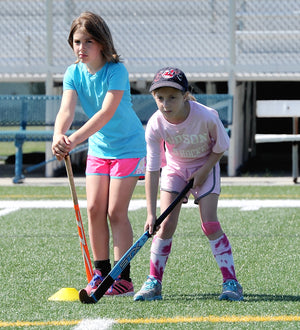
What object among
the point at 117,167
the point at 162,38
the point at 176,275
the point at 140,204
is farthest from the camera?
the point at 162,38

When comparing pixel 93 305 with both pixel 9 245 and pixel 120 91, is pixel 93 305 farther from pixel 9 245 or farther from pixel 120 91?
pixel 9 245

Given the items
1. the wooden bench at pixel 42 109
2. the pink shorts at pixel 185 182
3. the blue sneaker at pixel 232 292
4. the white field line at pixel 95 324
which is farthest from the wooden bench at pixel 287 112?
the white field line at pixel 95 324

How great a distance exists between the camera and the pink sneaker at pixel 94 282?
4.19 m

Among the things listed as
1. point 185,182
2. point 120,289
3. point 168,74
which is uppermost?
point 168,74

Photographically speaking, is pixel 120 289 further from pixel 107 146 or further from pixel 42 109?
pixel 42 109

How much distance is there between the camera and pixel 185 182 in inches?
165

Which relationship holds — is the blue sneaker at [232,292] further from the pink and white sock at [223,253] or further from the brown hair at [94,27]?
Answer: the brown hair at [94,27]

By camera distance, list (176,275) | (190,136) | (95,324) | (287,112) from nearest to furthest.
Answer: (95,324), (190,136), (176,275), (287,112)

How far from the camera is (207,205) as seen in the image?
410 cm

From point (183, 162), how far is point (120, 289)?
29.0 inches

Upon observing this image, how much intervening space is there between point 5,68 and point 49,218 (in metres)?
4.31

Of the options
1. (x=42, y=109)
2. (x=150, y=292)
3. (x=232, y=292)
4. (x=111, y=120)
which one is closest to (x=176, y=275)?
(x=150, y=292)

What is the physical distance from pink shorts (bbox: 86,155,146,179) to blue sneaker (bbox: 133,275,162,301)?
0.60 m

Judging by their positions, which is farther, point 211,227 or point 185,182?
point 185,182
